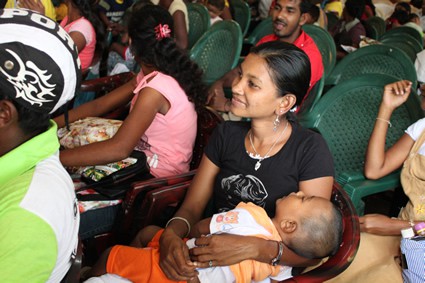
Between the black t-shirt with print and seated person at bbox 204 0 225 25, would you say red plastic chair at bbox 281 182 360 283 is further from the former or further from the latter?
seated person at bbox 204 0 225 25

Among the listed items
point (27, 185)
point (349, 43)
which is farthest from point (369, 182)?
point (349, 43)

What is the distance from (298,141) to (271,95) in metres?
0.21

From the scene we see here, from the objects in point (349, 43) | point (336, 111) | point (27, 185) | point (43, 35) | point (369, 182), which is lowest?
point (349, 43)

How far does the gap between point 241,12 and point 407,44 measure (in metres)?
2.59

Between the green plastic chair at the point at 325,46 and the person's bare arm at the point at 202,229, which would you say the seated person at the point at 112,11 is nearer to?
the green plastic chair at the point at 325,46

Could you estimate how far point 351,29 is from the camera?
216 inches

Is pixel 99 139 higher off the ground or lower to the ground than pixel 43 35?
lower

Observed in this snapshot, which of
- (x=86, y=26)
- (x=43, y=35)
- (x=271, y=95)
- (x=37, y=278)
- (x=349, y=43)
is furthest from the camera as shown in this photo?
(x=349, y=43)

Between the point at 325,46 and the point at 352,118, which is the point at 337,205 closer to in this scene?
the point at 352,118

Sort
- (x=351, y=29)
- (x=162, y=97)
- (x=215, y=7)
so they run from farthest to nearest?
(x=351, y=29) < (x=215, y=7) < (x=162, y=97)

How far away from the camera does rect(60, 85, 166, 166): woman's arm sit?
6.28 feet

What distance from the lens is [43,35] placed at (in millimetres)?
1025

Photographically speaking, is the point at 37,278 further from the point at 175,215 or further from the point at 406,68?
the point at 406,68

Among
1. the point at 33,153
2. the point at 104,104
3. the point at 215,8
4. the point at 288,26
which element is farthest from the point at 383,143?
the point at 215,8
